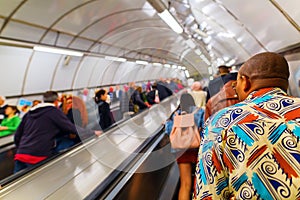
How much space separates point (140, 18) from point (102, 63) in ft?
13.8

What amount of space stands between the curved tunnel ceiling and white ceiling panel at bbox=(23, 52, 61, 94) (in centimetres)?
6

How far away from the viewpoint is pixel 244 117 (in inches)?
39.4

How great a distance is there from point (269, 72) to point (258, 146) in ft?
1.35

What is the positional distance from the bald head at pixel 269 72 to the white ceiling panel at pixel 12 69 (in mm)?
6334

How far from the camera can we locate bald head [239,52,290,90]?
1.10m

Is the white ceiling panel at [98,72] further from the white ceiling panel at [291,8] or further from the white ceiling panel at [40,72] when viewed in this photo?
the white ceiling panel at [291,8]

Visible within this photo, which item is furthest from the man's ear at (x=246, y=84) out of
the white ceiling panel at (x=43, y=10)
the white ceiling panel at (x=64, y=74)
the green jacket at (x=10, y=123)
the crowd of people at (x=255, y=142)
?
the white ceiling panel at (x=64, y=74)

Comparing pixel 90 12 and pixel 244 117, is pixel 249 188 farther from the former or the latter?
pixel 90 12

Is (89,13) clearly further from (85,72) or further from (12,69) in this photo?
(85,72)

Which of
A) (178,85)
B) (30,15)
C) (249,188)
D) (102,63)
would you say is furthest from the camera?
(102,63)

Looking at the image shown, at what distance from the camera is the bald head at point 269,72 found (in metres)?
1.10

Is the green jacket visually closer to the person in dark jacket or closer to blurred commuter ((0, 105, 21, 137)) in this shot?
blurred commuter ((0, 105, 21, 137))

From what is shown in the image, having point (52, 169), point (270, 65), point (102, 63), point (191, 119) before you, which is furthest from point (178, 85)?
point (102, 63)

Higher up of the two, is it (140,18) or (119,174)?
(140,18)
